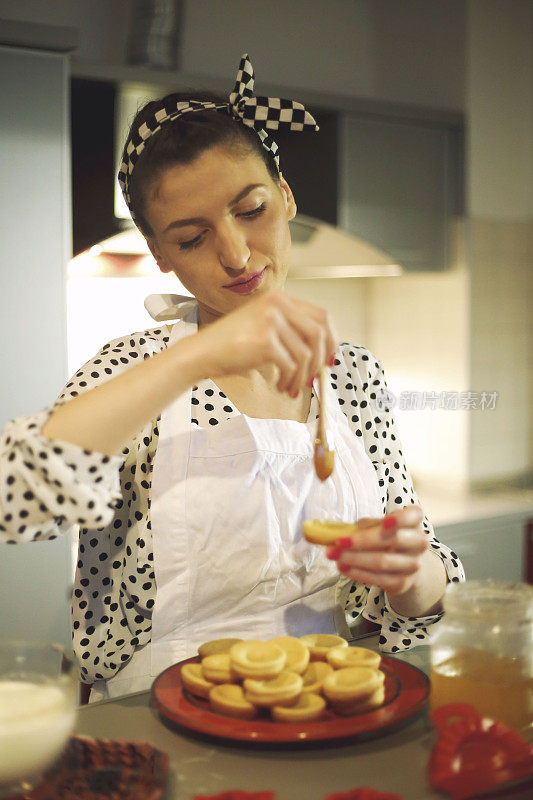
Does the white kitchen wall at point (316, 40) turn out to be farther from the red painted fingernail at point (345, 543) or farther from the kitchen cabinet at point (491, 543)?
the red painted fingernail at point (345, 543)

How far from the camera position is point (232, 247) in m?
1.16

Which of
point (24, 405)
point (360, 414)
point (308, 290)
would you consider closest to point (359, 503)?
point (360, 414)

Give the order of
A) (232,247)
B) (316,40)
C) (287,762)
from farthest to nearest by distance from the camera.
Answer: (316,40) < (232,247) < (287,762)

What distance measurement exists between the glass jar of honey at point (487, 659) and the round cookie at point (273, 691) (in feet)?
0.49

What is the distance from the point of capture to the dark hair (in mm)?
1192

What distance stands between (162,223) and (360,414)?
42 centimetres

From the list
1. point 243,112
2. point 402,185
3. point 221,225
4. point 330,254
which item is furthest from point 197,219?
point 402,185

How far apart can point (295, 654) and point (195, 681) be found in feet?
0.34

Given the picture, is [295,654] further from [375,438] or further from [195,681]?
[375,438]

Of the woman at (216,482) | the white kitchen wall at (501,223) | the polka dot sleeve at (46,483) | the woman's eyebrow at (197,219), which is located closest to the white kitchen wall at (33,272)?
the woman at (216,482)

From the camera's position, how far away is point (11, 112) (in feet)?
6.29

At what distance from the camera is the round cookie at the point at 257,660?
31.8 inches

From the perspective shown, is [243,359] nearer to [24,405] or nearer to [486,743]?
[486,743]

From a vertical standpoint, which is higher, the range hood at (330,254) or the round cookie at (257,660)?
the range hood at (330,254)
